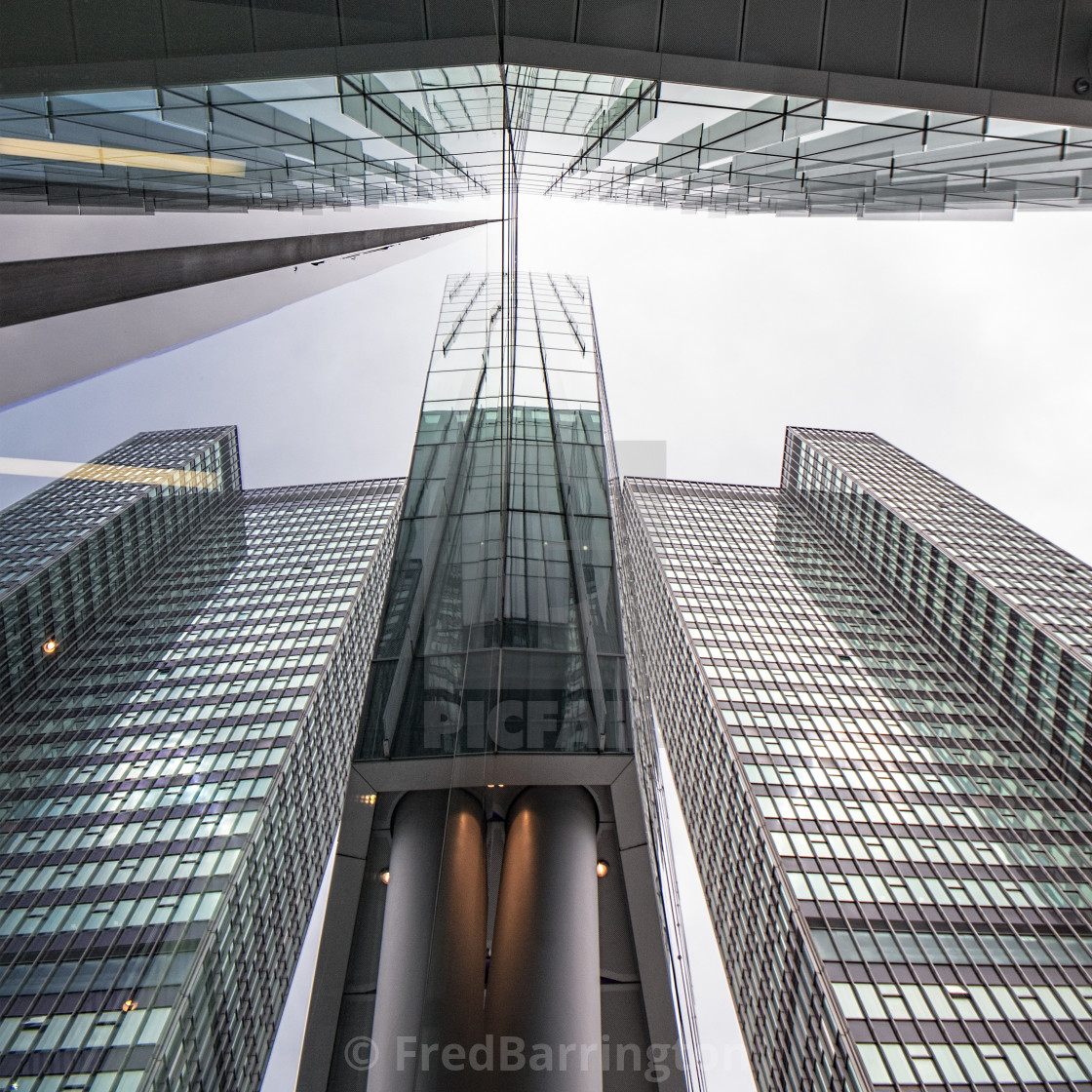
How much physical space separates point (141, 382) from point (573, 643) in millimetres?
6095

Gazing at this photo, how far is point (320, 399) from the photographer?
575cm

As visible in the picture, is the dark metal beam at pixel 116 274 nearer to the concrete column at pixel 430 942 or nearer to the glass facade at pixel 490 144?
the glass facade at pixel 490 144

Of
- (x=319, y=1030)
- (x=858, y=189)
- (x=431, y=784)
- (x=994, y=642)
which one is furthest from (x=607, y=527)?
(x=994, y=642)

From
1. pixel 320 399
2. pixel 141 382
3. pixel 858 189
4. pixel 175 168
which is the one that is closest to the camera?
pixel 141 382

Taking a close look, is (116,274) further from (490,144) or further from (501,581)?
(490,144)

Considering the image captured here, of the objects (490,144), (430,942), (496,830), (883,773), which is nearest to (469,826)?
(496,830)

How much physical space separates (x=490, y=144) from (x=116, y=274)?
1405cm

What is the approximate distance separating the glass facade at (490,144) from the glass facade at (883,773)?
4447 centimetres

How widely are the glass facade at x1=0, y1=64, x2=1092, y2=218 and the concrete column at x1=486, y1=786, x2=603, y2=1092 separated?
624 centimetres

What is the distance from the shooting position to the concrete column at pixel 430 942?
3.99 m

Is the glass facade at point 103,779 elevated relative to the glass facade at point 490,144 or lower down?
lower down

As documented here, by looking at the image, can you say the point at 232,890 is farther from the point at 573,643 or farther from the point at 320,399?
the point at 320,399

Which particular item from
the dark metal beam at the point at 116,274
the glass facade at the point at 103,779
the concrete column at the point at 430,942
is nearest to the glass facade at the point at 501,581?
the concrete column at the point at 430,942

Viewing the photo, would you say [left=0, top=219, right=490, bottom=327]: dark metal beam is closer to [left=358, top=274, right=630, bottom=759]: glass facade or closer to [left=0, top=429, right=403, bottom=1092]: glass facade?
[left=0, top=429, right=403, bottom=1092]: glass facade
